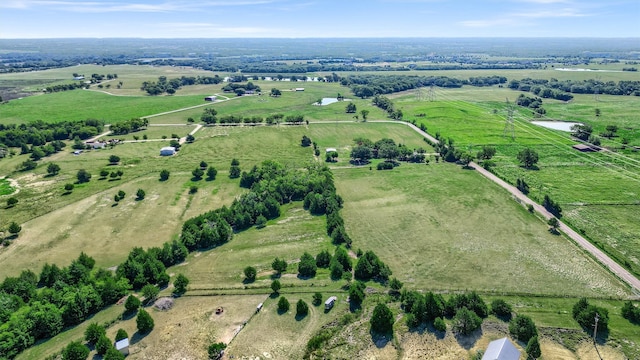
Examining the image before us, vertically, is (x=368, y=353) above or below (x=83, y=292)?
below

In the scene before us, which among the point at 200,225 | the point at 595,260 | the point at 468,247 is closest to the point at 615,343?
the point at 595,260

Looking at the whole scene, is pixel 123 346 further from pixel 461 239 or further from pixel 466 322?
pixel 461 239

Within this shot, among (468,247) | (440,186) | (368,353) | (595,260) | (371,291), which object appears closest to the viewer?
(368,353)

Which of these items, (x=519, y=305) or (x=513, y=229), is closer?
(x=519, y=305)

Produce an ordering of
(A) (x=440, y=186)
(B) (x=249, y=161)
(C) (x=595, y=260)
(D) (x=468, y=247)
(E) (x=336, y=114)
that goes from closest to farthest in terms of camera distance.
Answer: (C) (x=595, y=260) → (D) (x=468, y=247) → (A) (x=440, y=186) → (B) (x=249, y=161) → (E) (x=336, y=114)

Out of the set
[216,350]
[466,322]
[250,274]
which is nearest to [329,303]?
[250,274]

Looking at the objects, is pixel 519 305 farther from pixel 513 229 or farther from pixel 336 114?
pixel 336 114

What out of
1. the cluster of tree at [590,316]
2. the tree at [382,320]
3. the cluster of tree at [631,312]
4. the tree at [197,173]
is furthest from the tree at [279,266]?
the tree at [197,173]
